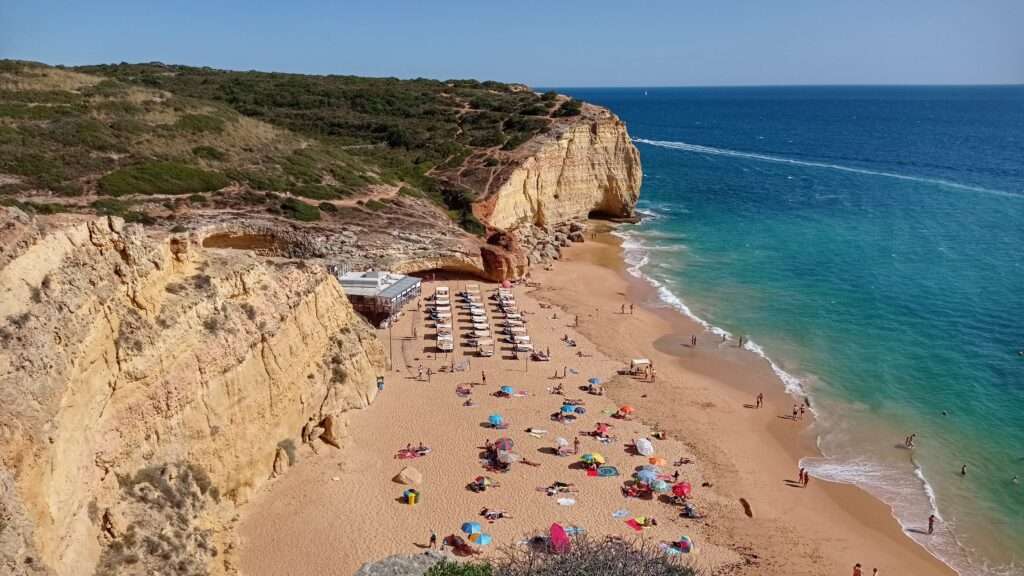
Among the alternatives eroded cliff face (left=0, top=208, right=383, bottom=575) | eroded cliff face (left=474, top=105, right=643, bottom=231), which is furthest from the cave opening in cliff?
eroded cliff face (left=474, top=105, right=643, bottom=231)

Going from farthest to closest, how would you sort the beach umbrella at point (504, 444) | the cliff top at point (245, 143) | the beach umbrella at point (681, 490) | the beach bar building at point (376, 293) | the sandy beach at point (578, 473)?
the cliff top at point (245, 143) → the beach bar building at point (376, 293) → the beach umbrella at point (504, 444) → the beach umbrella at point (681, 490) → the sandy beach at point (578, 473)

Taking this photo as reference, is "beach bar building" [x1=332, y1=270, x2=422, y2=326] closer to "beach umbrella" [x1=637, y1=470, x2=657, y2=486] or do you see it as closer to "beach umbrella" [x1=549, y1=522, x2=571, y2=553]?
"beach umbrella" [x1=637, y1=470, x2=657, y2=486]

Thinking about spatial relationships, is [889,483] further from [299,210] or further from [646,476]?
[299,210]

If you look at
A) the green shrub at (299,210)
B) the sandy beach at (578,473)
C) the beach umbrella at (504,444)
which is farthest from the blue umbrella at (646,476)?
the green shrub at (299,210)

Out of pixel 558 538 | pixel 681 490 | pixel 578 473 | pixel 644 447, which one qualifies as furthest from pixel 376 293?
pixel 558 538

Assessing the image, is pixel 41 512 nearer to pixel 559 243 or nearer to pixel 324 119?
pixel 559 243

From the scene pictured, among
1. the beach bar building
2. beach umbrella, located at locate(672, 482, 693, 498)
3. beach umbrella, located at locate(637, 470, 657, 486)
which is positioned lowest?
beach umbrella, located at locate(672, 482, 693, 498)

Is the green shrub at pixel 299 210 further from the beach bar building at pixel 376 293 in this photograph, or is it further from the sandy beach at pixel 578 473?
the sandy beach at pixel 578 473
